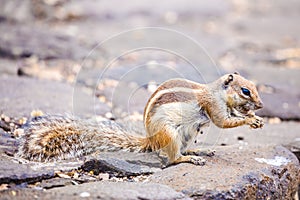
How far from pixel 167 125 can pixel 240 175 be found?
51 cm

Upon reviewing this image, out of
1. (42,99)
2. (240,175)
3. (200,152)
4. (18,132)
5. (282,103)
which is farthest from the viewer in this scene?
(282,103)

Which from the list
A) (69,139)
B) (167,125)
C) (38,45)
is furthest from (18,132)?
(38,45)

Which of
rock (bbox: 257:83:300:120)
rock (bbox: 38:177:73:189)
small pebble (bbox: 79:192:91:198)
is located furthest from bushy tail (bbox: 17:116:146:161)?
rock (bbox: 257:83:300:120)

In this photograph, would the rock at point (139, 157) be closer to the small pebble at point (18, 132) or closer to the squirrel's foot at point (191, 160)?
the squirrel's foot at point (191, 160)

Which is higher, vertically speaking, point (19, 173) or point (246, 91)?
point (246, 91)

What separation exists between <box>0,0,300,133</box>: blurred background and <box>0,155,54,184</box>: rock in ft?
4.05

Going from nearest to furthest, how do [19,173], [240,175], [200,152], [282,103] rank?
1. [19,173]
2. [240,175]
3. [200,152]
4. [282,103]

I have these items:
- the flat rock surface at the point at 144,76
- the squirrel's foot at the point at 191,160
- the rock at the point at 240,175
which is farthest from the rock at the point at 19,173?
the squirrel's foot at the point at 191,160

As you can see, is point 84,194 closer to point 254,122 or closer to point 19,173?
point 19,173

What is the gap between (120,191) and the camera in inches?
120

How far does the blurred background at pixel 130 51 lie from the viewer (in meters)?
5.23

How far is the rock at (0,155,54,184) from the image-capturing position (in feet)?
10.5

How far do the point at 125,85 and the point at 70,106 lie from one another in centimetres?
91

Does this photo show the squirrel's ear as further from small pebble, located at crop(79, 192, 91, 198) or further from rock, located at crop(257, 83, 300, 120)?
rock, located at crop(257, 83, 300, 120)
